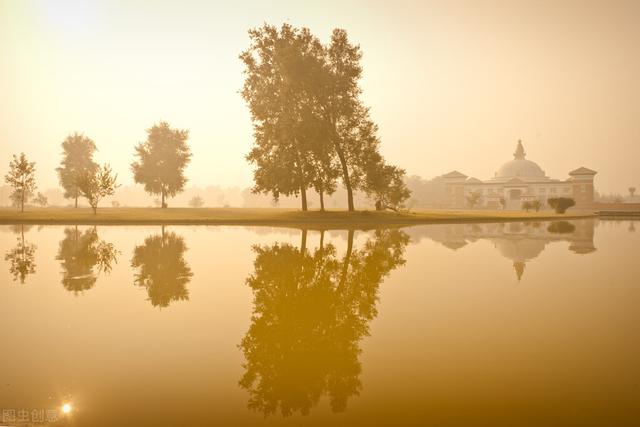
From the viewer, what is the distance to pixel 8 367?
6.00m

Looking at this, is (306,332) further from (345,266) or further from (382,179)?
(382,179)

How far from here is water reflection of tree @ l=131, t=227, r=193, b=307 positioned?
34.5ft

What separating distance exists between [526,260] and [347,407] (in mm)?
14022

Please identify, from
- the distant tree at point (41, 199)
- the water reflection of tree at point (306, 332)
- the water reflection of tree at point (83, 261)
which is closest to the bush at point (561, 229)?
the water reflection of tree at point (306, 332)

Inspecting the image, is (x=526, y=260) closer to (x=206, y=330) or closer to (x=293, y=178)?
(x=206, y=330)

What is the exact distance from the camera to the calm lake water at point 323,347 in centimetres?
486

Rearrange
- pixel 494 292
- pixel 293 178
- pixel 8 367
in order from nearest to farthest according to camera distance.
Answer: pixel 8 367 → pixel 494 292 → pixel 293 178

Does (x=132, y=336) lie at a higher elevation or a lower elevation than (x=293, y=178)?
lower

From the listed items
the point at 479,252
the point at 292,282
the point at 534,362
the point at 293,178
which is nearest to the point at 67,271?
the point at 292,282

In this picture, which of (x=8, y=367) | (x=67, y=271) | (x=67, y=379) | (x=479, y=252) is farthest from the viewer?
(x=479, y=252)

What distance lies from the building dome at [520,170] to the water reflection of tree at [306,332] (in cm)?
15172

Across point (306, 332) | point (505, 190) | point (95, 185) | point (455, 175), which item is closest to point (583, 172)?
point (505, 190)

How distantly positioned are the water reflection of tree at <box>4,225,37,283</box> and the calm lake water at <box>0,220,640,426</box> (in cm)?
22

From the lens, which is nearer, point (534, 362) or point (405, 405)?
point (405, 405)
